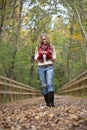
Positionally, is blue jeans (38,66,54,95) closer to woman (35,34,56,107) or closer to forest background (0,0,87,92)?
woman (35,34,56,107)

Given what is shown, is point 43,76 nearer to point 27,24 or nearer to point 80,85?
point 80,85

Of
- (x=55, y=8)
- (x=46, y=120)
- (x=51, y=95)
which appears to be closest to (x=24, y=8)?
(x=55, y=8)

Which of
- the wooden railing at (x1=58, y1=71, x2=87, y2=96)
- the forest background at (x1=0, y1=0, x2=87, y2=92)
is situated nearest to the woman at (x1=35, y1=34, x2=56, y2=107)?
the wooden railing at (x1=58, y1=71, x2=87, y2=96)

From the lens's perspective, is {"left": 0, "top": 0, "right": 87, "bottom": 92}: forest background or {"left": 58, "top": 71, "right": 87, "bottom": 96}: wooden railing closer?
{"left": 58, "top": 71, "right": 87, "bottom": 96}: wooden railing

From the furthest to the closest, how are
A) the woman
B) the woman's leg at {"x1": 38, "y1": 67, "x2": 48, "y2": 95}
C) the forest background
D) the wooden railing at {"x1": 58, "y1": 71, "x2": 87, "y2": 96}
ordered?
the forest background
the wooden railing at {"x1": 58, "y1": 71, "x2": 87, "y2": 96}
the woman's leg at {"x1": 38, "y1": 67, "x2": 48, "y2": 95}
the woman

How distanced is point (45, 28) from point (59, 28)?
15743mm

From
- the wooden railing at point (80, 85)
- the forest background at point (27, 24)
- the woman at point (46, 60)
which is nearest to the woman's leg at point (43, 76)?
the woman at point (46, 60)

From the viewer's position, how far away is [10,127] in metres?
4.97

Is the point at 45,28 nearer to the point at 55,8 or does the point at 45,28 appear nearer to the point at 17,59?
the point at 17,59

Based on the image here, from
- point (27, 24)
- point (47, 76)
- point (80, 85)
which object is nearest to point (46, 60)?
point (47, 76)

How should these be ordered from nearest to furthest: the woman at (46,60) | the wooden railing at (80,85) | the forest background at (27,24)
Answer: the woman at (46,60), the wooden railing at (80,85), the forest background at (27,24)

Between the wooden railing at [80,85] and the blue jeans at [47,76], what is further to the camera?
the wooden railing at [80,85]

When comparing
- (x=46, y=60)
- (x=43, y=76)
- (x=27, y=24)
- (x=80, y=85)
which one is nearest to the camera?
(x=46, y=60)

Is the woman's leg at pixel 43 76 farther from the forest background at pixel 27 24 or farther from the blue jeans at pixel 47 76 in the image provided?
the forest background at pixel 27 24
